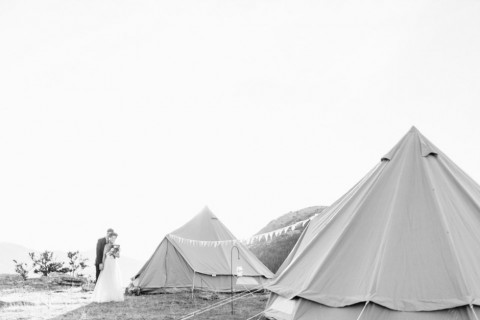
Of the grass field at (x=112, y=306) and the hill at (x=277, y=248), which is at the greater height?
the hill at (x=277, y=248)

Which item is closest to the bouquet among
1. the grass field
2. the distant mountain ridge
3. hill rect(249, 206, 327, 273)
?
the grass field

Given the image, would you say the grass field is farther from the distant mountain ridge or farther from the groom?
the distant mountain ridge

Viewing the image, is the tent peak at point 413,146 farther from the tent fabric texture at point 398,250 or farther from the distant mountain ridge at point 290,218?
the distant mountain ridge at point 290,218

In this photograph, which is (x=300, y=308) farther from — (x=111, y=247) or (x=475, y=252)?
(x=111, y=247)

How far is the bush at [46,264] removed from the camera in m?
19.7

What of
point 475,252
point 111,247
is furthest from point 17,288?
point 475,252

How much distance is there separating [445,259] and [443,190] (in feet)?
3.68

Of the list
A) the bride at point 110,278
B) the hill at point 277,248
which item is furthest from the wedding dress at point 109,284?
the hill at point 277,248

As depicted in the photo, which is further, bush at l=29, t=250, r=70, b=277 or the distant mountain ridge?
the distant mountain ridge

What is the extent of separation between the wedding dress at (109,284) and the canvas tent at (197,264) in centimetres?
246

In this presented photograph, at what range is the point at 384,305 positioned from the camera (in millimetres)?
5254

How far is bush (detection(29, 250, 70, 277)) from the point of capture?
19.7m

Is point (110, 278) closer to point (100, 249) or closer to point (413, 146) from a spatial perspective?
point (100, 249)

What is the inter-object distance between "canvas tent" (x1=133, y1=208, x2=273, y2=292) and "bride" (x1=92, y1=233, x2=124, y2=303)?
248cm
